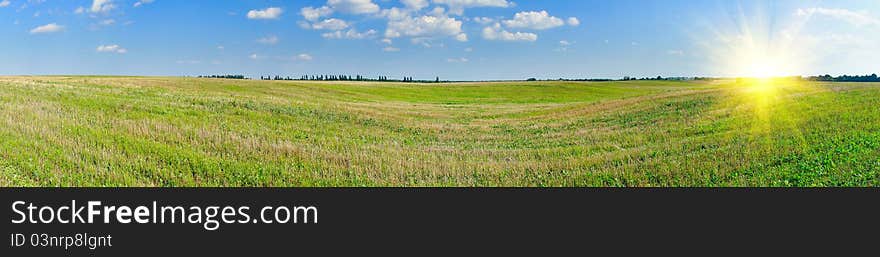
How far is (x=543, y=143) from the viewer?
787 inches

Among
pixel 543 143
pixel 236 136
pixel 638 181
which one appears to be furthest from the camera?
pixel 543 143

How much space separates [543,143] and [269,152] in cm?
1005

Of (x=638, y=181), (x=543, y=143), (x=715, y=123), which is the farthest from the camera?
(x=715, y=123)

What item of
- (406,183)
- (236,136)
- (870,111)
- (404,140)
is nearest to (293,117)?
(404,140)

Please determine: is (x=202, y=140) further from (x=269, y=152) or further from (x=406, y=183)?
(x=406, y=183)

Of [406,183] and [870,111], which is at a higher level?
[870,111]

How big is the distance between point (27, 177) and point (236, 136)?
20.1ft

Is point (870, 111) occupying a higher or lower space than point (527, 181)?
higher

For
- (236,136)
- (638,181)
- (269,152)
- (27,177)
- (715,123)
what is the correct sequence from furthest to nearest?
(715,123), (236,136), (269,152), (638,181), (27,177)

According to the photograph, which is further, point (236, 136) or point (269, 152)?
point (236, 136)

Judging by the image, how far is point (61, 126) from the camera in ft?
49.2

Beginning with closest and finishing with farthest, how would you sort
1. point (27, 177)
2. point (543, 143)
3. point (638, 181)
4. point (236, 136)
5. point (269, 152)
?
1. point (27, 177)
2. point (638, 181)
3. point (269, 152)
4. point (236, 136)
5. point (543, 143)

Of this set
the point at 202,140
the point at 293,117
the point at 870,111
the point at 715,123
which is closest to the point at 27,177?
the point at 202,140

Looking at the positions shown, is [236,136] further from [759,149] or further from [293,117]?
[759,149]
